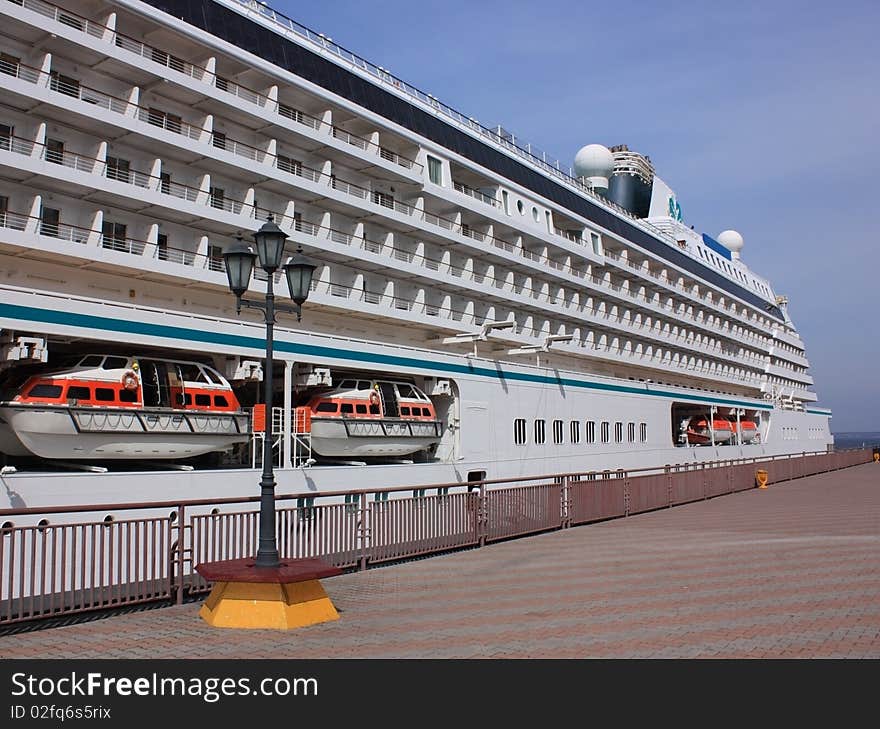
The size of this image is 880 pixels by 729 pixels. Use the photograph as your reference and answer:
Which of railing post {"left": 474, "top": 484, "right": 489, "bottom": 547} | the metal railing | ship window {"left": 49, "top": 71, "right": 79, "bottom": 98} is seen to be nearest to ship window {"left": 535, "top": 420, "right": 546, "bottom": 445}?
the metal railing

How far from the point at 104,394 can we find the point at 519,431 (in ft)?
47.7

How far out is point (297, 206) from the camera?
71.5 feet

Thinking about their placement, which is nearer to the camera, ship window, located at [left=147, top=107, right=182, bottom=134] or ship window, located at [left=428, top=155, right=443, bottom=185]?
ship window, located at [left=147, top=107, right=182, bottom=134]

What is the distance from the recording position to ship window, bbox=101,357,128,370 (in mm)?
15062

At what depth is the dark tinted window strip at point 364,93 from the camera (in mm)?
19156

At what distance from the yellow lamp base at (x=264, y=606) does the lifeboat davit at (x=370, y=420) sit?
912 centimetres

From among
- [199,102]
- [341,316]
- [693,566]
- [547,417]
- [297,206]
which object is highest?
[199,102]

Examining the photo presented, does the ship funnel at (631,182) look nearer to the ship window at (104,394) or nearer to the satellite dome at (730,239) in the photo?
the satellite dome at (730,239)

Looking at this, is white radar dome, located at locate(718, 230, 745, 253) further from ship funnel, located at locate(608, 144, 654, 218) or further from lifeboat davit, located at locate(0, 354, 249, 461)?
lifeboat davit, located at locate(0, 354, 249, 461)

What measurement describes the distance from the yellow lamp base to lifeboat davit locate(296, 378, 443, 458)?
9121 mm
